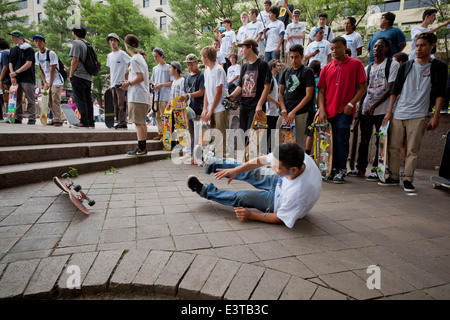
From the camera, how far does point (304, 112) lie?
536cm

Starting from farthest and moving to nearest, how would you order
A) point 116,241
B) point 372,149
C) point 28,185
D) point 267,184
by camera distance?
point 372,149
point 28,185
point 267,184
point 116,241

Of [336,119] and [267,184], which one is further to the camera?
[336,119]

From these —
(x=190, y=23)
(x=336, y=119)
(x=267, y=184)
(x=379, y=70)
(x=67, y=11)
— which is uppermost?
(x=67, y=11)

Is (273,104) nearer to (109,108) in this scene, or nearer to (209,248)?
(209,248)

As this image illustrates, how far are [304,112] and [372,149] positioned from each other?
2999 millimetres

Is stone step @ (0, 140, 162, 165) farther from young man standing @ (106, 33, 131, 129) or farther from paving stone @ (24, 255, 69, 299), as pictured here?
paving stone @ (24, 255, 69, 299)

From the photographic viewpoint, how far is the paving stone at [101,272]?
1.82m

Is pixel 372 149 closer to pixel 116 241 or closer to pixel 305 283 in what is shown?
pixel 305 283

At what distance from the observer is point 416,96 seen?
14.5ft

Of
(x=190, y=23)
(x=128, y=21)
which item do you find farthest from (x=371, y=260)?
(x=128, y=21)

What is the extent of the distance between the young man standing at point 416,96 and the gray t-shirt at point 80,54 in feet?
23.8

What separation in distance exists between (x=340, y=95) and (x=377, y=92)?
0.94m

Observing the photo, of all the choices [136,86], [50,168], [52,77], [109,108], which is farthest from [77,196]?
[52,77]

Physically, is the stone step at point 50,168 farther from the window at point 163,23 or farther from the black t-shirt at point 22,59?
the window at point 163,23
